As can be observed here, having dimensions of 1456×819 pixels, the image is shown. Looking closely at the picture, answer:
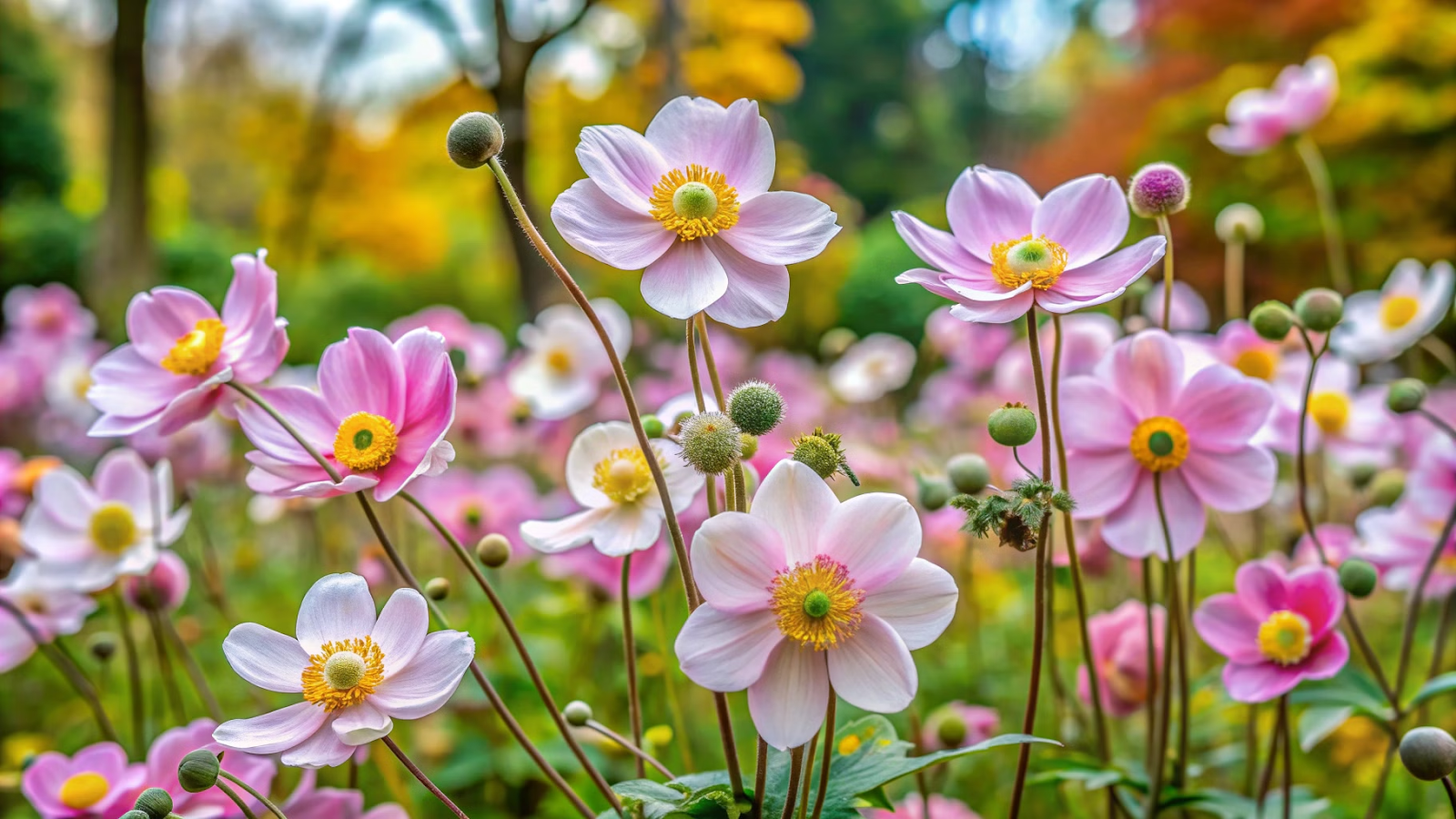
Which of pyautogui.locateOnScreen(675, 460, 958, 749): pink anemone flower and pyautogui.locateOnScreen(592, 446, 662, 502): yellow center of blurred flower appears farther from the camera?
pyautogui.locateOnScreen(592, 446, 662, 502): yellow center of blurred flower

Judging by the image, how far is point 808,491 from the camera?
23.9 inches

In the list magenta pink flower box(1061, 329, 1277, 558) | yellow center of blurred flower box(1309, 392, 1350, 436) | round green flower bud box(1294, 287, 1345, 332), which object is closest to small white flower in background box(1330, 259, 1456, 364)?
yellow center of blurred flower box(1309, 392, 1350, 436)

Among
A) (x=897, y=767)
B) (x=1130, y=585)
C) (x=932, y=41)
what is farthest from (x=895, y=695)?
(x=932, y=41)

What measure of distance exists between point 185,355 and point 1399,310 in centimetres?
148

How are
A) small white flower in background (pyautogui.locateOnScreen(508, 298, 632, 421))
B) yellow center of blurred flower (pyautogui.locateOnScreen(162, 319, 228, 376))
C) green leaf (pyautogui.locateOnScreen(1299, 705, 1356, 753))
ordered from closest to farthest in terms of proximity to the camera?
1. yellow center of blurred flower (pyautogui.locateOnScreen(162, 319, 228, 376))
2. green leaf (pyautogui.locateOnScreen(1299, 705, 1356, 753))
3. small white flower in background (pyautogui.locateOnScreen(508, 298, 632, 421))

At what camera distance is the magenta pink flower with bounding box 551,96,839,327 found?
25.3 inches

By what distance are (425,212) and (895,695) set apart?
34.5 ft

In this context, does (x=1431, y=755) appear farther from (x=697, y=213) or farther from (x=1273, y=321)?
(x=697, y=213)

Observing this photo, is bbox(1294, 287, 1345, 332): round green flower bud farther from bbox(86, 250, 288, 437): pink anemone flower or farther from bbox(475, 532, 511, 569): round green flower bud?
bbox(86, 250, 288, 437): pink anemone flower

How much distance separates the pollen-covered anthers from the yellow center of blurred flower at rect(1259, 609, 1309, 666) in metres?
0.45

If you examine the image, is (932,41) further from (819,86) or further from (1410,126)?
(1410,126)

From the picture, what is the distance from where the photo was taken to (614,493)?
31.7 inches

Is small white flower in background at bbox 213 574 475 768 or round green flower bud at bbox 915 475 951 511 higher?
round green flower bud at bbox 915 475 951 511

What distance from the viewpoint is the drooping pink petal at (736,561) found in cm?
58
